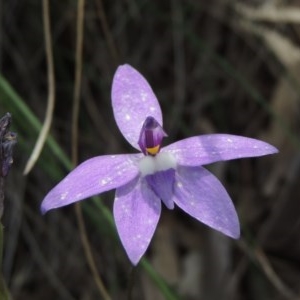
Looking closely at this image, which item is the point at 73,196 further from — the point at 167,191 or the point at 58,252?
the point at 58,252

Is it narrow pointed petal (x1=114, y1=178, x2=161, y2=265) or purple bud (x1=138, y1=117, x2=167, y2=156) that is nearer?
narrow pointed petal (x1=114, y1=178, x2=161, y2=265)

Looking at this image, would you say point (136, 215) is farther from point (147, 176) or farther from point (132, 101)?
point (132, 101)

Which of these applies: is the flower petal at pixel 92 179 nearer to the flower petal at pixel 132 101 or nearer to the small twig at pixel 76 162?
the flower petal at pixel 132 101

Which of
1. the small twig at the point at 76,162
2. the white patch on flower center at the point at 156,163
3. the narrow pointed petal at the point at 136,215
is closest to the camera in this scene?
the narrow pointed petal at the point at 136,215

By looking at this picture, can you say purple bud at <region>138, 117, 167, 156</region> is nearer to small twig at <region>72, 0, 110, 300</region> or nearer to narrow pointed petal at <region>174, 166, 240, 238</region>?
narrow pointed petal at <region>174, 166, 240, 238</region>

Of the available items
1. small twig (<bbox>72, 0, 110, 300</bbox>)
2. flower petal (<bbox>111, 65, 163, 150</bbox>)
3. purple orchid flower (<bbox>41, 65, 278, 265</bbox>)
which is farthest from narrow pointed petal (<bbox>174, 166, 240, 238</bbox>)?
small twig (<bbox>72, 0, 110, 300</bbox>)

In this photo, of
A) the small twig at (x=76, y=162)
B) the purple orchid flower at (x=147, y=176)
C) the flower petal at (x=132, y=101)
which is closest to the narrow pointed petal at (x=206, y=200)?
the purple orchid flower at (x=147, y=176)

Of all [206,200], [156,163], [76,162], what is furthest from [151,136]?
[76,162]
